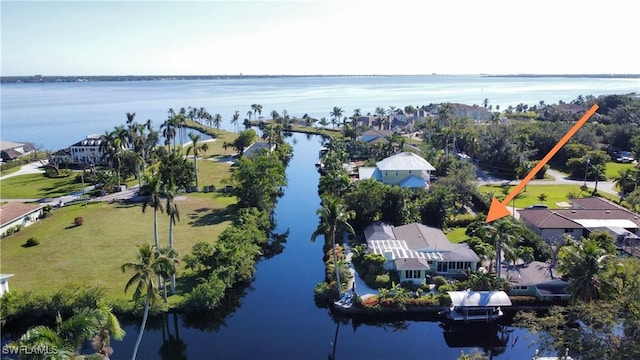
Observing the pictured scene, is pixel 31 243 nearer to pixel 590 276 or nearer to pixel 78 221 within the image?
pixel 78 221

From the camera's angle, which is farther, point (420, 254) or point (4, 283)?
point (420, 254)

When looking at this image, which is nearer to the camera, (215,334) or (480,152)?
(215,334)

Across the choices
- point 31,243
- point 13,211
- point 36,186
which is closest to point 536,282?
point 31,243

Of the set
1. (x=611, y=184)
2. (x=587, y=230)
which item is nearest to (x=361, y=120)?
(x=611, y=184)

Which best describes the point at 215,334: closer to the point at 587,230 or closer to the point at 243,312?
the point at 243,312

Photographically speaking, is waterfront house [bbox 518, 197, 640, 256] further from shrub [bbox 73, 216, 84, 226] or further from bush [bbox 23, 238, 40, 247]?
bush [bbox 23, 238, 40, 247]

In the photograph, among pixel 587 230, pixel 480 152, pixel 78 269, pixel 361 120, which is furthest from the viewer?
pixel 361 120

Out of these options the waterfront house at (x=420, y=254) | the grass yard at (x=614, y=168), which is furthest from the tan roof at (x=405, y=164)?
the grass yard at (x=614, y=168)
